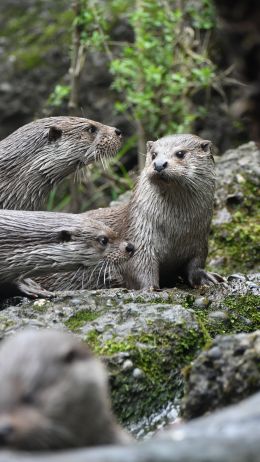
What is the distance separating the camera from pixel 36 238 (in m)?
5.68

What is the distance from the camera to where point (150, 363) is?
188 inches

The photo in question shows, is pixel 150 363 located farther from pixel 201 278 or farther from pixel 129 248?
pixel 201 278

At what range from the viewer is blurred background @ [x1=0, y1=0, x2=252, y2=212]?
30.4 feet

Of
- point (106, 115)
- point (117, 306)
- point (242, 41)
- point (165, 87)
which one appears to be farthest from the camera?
point (106, 115)

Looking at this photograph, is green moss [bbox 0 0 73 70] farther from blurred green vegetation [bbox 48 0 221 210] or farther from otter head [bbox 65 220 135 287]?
otter head [bbox 65 220 135 287]

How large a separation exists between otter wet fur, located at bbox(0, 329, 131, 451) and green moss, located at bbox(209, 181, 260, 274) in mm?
4526

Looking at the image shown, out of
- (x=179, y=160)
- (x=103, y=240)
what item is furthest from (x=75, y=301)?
(x=179, y=160)

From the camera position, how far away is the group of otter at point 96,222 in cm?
571

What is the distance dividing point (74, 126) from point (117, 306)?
6.33 ft

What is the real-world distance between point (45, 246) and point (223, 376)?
6.43 feet

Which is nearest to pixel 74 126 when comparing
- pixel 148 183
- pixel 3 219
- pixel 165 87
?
pixel 148 183

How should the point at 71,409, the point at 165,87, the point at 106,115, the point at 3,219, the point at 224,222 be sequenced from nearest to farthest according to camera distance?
1. the point at 71,409
2. the point at 3,219
3. the point at 224,222
4. the point at 165,87
5. the point at 106,115

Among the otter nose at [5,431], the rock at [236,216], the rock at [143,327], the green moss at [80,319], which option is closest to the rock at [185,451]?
the otter nose at [5,431]

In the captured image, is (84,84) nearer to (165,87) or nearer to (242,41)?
(165,87)
